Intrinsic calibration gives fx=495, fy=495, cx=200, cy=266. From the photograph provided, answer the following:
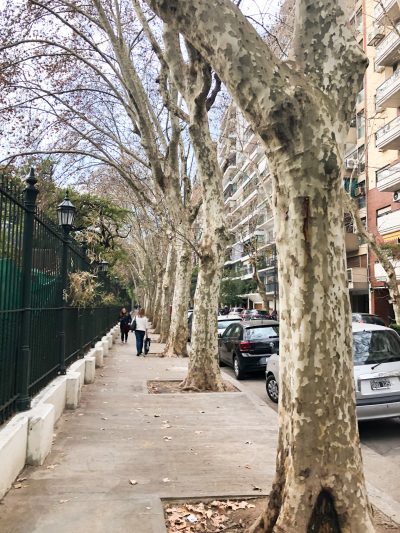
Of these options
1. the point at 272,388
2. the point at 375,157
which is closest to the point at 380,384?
the point at 272,388

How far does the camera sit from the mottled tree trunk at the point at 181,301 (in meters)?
15.8

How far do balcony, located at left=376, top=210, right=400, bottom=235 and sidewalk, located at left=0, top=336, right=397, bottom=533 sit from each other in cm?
2099

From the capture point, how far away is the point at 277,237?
3672 millimetres

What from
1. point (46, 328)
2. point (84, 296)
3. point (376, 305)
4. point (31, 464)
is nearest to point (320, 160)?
point (31, 464)

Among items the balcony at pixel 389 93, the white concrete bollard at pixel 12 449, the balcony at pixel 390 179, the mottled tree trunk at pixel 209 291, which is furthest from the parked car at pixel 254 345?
the balcony at pixel 389 93

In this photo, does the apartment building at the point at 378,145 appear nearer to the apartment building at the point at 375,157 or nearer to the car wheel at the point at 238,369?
the apartment building at the point at 375,157

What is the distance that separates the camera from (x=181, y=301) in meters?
15.9

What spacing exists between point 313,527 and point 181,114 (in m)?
8.97

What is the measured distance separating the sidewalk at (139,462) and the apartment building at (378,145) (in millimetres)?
19036

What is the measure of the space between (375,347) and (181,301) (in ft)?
29.6

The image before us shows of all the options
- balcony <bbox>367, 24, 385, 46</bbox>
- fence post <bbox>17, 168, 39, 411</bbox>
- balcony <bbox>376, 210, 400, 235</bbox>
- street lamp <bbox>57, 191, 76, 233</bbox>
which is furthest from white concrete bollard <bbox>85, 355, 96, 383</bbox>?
balcony <bbox>367, 24, 385, 46</bbox>

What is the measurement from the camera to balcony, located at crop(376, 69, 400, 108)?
986 inches

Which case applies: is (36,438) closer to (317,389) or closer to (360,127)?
(317,389)

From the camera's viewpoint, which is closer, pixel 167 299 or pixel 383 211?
pixel 167 299
